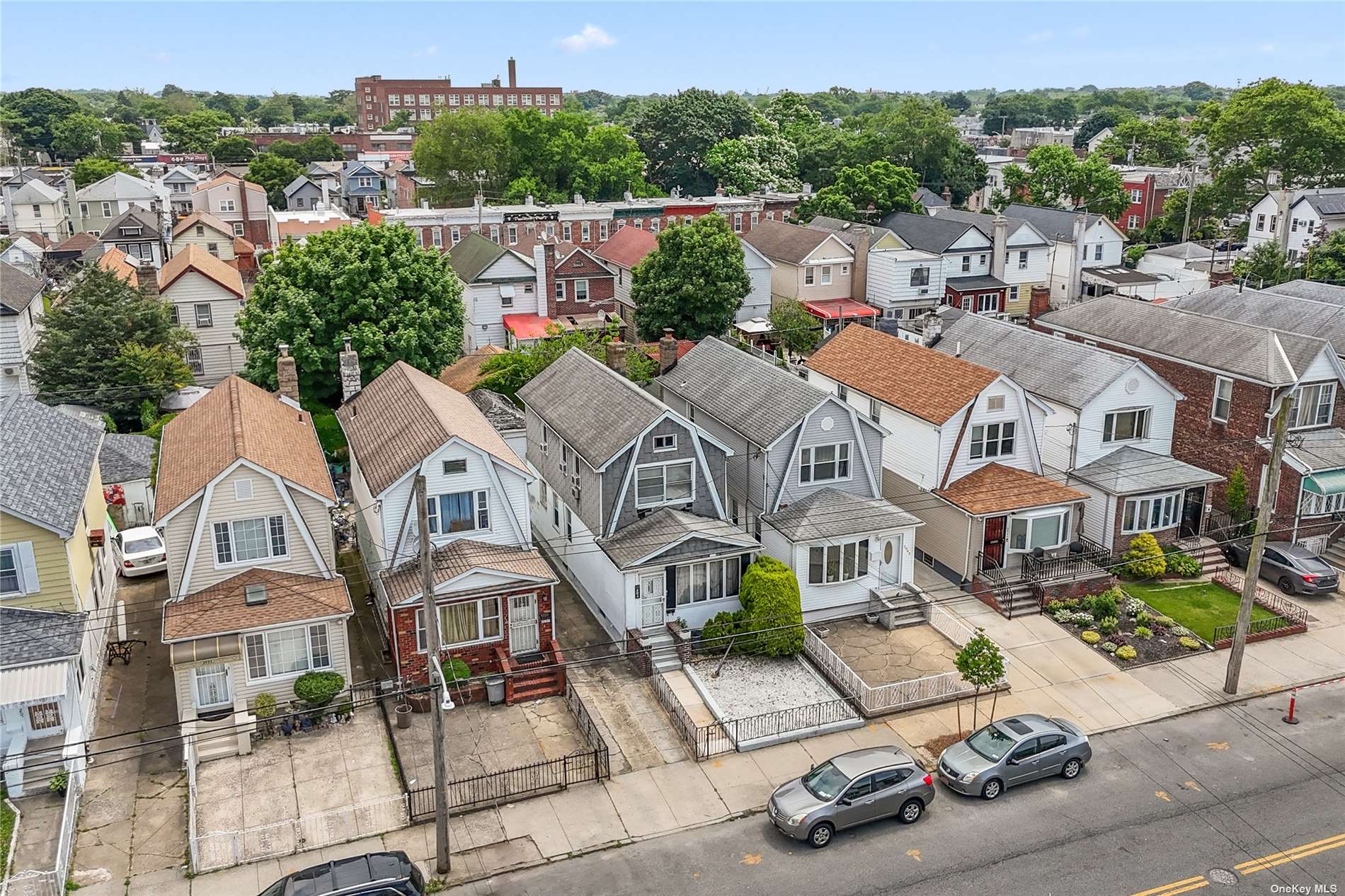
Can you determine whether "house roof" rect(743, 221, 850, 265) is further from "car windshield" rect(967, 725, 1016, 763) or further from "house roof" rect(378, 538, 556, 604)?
"car windshield" rect(967, 725, 1016, 763)

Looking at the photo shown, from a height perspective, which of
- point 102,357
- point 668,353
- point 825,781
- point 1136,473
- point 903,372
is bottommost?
point 825,781

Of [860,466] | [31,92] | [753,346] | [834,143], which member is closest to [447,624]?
Answer: [860,466]

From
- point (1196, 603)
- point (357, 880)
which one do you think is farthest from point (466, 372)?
point (357, 880)

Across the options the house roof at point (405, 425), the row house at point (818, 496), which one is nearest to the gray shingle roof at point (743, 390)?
the row house at point (818, 496)

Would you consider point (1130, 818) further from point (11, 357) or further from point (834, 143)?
point (834, 143)

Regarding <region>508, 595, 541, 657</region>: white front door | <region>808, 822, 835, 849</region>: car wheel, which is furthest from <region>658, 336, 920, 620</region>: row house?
<region>808, 822, 835, 849</region>: car wheel

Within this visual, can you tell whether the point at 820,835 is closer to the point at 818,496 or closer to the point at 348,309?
the point at 818,496
